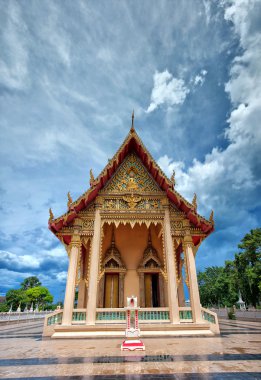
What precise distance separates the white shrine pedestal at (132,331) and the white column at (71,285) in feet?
8.36

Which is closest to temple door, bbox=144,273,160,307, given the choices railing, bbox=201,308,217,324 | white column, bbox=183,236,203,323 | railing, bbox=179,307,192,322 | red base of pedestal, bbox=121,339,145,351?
railing, bbox=179,307,192,322

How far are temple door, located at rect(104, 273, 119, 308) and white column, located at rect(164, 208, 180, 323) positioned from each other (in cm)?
349

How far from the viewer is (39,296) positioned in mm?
54031

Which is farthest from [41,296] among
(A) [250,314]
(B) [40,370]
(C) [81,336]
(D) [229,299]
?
(B) [40,370]

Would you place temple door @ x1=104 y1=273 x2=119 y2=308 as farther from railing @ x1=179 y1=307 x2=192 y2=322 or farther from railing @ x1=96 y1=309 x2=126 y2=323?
railing @ x1=179 y1=307 x2=192 y2=322

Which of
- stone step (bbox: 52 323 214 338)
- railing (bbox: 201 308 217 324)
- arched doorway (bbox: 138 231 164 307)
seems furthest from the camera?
arched doorway (bbox: 138 231 164 307)

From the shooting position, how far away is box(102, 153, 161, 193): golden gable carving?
10.2 metres

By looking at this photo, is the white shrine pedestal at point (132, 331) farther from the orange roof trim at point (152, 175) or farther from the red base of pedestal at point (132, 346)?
the orange roof trim at point (152, 175)

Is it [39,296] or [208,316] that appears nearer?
[208,316]

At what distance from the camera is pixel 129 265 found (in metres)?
11.6

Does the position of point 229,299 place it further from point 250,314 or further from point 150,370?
point 150,370

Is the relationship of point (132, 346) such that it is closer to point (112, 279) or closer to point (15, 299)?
point (112, 279)

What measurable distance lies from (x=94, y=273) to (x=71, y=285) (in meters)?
0.94

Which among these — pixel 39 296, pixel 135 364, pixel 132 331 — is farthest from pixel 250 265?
pixel 39 296
